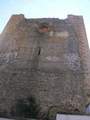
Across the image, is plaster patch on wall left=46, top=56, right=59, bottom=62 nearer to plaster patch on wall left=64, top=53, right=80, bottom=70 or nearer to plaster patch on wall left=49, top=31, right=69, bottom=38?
plaster patch on wall left=64, top=53, right=80, bottom=70

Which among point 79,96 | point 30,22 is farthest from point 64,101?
point 30,22

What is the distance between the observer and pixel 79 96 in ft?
35.0

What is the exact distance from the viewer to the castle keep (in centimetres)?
1073

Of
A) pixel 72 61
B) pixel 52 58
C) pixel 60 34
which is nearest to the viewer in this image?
pixel 72 61

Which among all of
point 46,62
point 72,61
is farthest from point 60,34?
point 46,62

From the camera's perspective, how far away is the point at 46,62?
11.9 metres

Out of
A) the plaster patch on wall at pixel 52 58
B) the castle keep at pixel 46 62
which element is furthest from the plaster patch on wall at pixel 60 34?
the plaster patch on wall at pixel 52 58

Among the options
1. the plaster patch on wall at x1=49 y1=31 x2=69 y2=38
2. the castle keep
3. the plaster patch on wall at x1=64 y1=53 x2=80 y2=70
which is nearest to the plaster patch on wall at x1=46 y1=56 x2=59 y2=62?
the castle keep

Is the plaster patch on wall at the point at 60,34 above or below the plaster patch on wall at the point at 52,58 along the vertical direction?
above

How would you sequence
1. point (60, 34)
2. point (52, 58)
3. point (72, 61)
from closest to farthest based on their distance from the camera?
point (72, 61), point (52, 58), point (60, 34)

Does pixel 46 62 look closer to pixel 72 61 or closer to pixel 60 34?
pixel 72 61

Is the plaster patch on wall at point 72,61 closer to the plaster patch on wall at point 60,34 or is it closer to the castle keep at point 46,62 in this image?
the castle keep at point 46,62

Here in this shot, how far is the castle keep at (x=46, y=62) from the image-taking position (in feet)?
35.2

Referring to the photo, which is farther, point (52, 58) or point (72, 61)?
point (52, 58)
